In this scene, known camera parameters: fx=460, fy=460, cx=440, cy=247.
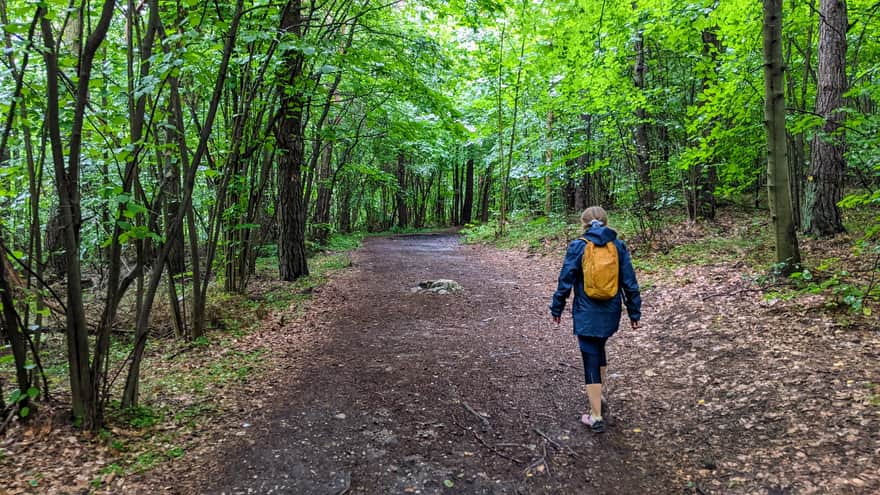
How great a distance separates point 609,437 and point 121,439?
4.05 metres

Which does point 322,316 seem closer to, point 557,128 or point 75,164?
point 75,164

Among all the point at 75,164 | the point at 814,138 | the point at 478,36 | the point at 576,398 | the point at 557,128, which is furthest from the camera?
the point at 478,36

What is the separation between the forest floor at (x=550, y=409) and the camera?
3275 mm

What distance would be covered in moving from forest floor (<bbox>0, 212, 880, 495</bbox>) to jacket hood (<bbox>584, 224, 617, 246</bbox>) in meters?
1.65

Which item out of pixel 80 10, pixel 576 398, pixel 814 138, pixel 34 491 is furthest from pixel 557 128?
pixel 34 491

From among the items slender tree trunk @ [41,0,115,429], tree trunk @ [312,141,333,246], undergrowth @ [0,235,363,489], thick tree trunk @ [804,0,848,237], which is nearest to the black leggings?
undergrowth @ [0,235,363,489]

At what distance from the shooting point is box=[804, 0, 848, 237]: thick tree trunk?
7.58m

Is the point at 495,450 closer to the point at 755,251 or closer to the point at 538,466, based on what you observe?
the point at 538,466

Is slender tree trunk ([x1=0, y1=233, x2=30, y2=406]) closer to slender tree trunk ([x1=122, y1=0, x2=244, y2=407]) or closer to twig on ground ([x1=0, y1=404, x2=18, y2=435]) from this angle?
twig on ground ([x1=0, y1=404, x2=18, y2=435])

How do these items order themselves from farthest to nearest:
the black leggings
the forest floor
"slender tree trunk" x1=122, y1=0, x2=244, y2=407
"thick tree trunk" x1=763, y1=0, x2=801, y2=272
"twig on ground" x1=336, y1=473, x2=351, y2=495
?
"thick tree trunk" x1=763, y1=0, x2=801, y2=272 → the black leggings → "slender tree trunk" x1=122, y1=0, x2=244, y2=407 → the forest floor → "twig on ground" x1=336, y1=473, x2=351, y2=495

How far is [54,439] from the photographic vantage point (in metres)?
3.59

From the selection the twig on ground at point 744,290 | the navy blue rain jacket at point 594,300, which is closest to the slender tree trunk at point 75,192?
the navy blue rain jacket at point 594,300

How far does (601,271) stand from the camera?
3900 millimetres

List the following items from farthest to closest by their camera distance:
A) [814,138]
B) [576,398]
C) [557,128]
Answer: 1. [557,128]
2. [814,138]
3. [576,398]
